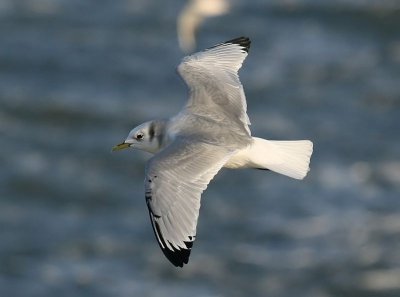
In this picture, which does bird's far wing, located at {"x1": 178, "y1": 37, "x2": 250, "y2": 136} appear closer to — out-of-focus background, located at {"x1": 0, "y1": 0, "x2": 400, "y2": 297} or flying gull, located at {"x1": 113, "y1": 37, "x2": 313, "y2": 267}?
flying gull, located at {"x1": 113, "y1": 37, "x2": 313, "y2": 267}

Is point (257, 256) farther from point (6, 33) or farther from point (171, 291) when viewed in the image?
point (6, 33)

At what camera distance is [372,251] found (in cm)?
1673

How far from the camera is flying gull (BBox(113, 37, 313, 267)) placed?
7078 millimetres

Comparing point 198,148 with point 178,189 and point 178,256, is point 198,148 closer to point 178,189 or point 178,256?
point 178,189

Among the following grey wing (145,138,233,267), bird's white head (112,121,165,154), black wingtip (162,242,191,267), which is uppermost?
bird's white head (112,121,165,154)

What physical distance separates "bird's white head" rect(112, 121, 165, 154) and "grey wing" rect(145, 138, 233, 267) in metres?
0.41

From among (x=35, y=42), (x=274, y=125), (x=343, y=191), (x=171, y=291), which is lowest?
(x=171, y=291)

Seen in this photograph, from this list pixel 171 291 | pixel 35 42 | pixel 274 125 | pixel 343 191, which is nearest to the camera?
pixel 171 291

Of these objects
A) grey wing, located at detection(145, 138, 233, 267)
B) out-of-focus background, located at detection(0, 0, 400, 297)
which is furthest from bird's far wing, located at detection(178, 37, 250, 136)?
out-of-focus background, located at detection(0, 0, 400, 297)

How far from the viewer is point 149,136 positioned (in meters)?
7.95

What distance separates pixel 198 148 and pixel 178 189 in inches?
15.0

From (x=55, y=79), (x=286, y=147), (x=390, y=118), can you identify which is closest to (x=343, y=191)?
(x=390, y=118)

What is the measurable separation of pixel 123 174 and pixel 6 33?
4.19m

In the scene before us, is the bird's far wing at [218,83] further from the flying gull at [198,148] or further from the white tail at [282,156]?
the white tail at [282,156]
